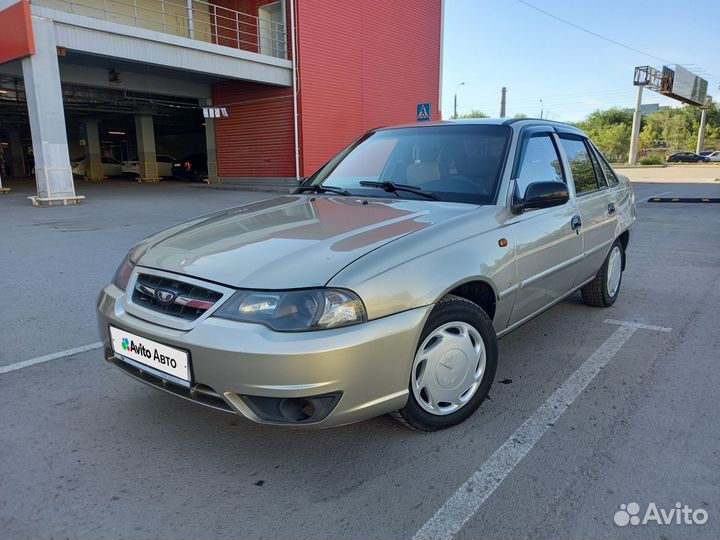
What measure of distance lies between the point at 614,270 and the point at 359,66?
17874 millimetres

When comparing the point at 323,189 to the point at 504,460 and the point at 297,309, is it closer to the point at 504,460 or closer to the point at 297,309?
the point at 297,309

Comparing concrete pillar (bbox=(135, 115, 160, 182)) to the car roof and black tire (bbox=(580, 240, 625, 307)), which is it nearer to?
the car roof

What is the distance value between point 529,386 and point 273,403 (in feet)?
5.71

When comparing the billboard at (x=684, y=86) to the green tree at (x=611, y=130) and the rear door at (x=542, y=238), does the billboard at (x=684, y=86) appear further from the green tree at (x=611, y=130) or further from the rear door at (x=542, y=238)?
the rear door at (x=542, y=238)

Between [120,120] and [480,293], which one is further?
[120,120]

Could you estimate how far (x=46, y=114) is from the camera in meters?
13.3

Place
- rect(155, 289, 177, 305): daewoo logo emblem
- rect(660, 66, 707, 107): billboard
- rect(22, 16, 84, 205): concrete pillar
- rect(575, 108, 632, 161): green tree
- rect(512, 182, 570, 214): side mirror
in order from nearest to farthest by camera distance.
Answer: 1. rect(155, 289, 177, 305): daewoo logo emblem
2. rect(512, 182, 570, 214): side mirror
3. rect(22, 16, 84, 205): concrete pillar
4. rect(660, 66, 707, 107): billboard
5. rect(575, 108, 632, 161): green tree

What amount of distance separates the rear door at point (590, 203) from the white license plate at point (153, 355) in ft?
9.56

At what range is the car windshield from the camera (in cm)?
320

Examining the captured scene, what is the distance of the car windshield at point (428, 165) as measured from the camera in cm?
320

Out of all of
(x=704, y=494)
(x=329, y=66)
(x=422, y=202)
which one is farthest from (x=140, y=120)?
(x=704, y=494)

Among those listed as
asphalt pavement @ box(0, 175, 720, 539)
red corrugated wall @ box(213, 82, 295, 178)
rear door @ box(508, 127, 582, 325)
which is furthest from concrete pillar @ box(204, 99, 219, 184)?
rear door @ box(508, 127, 582, 325)

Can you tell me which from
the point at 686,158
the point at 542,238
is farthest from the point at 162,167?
the point at 686,158

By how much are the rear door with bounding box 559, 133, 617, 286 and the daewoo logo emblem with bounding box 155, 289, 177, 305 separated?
9.46 feet
